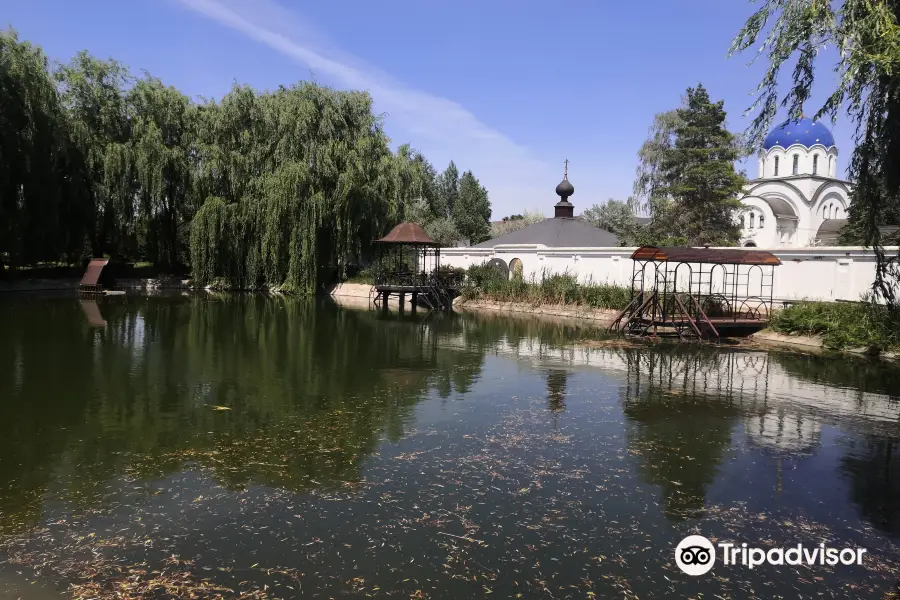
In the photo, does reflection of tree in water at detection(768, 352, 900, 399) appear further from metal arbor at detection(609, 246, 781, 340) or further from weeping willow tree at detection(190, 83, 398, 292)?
weeping willow tree at detection(190, 83, 398, 292)

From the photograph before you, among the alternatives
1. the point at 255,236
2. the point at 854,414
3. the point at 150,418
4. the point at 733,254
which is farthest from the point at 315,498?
the point at 255,236

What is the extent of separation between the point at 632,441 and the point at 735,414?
91.7 inches

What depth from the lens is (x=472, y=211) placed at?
5203 cm

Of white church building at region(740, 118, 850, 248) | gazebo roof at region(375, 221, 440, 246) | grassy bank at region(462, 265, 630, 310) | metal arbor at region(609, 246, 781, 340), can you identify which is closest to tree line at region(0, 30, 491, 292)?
gazebo roof at region(375, 221, 440, 246)

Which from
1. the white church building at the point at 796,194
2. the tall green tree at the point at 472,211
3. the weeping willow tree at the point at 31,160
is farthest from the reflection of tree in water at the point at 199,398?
the tall green tree at the point at 472,211

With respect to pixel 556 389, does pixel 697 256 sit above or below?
A: above

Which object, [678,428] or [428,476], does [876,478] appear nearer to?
[678,428]

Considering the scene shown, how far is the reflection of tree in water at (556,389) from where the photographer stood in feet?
30.7

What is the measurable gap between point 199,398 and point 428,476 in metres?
4.41

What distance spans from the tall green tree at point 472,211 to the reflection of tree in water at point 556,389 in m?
37.6

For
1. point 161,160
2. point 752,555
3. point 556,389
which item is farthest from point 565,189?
point 752,555

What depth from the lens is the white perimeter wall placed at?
59.9 ft

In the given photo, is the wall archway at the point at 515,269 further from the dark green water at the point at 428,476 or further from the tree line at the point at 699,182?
the dark green water at the point at 428,476

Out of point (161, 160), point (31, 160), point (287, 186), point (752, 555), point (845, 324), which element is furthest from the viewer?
point (161, 160)
